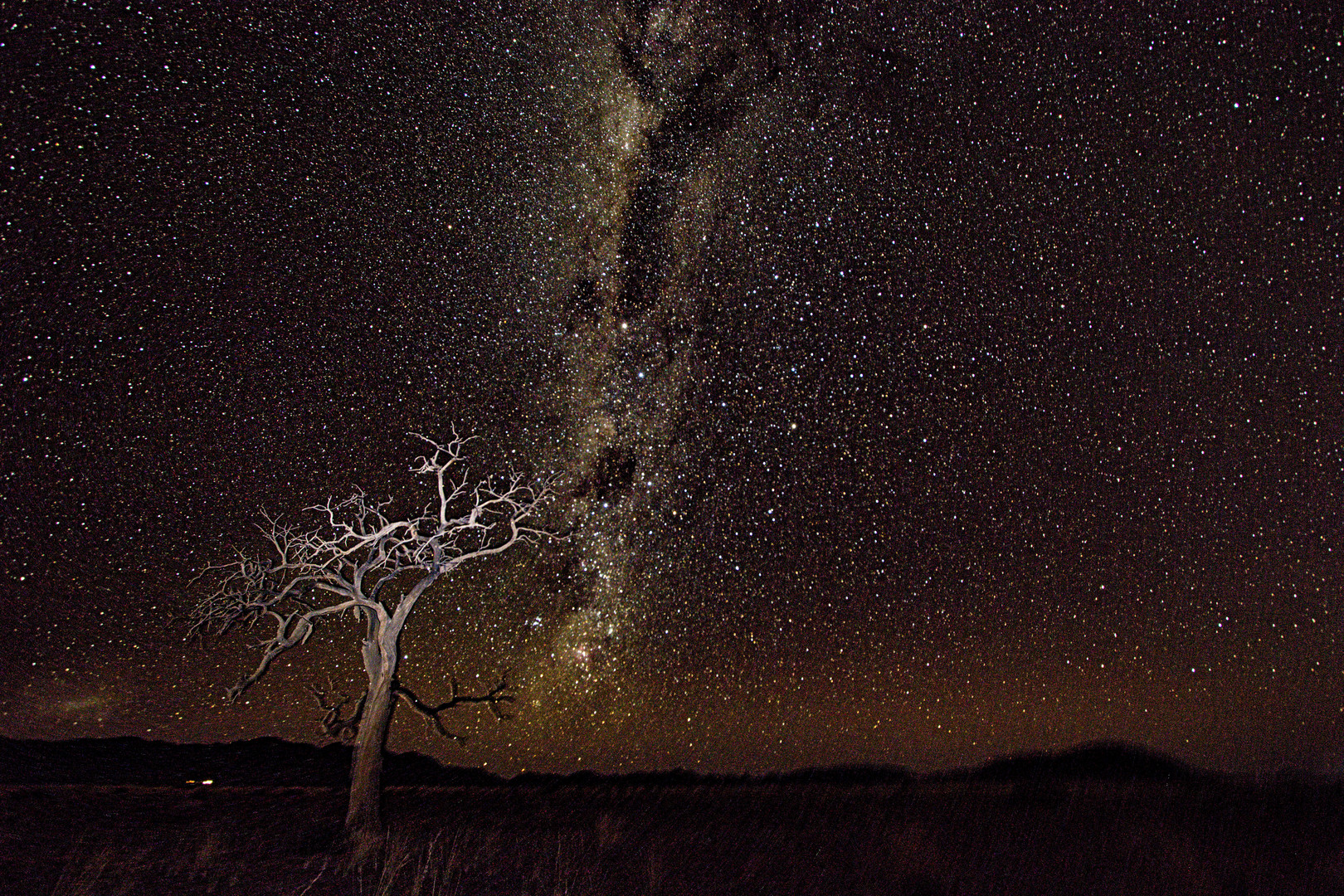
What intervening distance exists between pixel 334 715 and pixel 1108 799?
11.9 metres

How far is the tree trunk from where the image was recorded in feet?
20.0

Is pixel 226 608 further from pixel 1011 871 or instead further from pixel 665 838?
pixel 1011 871

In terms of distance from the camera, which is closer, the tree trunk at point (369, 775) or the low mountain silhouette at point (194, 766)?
the tree trunk at point (369, 775)

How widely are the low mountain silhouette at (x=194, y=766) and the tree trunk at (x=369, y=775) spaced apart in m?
6.52

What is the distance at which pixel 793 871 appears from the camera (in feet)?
21.6

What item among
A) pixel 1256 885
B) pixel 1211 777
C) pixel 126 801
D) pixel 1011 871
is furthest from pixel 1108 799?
pixel 126 801

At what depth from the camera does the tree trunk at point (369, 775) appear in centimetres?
610

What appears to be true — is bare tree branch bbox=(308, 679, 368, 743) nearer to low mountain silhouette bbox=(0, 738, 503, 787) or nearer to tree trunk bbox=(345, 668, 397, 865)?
tree trunk bbox=(345, 668, 397, 865)

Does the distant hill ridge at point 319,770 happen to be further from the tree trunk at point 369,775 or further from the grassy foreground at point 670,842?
the tree trunk at point 369,775

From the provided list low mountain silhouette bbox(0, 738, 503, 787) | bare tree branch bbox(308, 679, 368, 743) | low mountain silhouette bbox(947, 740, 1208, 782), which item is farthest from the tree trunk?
low mountain silhouette bbox(947, 740, 1208, 782)

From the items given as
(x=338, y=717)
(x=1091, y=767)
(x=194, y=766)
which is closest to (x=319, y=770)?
(x=194, y=766)

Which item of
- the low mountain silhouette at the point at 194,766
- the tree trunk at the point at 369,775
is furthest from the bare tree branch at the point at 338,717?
the low mountain silhouette at the point at 194,766

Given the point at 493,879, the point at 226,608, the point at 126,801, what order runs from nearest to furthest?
1. the point at 493,879
2. the point at 226,608
3. the point at 126,801

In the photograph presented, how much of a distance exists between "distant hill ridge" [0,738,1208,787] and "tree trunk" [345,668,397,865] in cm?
655
